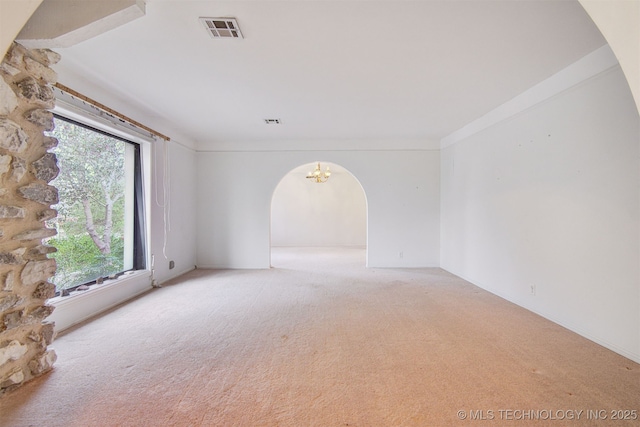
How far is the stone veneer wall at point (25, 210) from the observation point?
1.59 m

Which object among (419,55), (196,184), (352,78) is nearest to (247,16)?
(352,78)

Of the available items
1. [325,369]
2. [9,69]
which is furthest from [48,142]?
[325,369]

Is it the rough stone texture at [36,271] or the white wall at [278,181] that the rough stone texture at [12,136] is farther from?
the white wall at [278,181]

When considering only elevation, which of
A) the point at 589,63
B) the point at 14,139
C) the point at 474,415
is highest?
the point at 589,63

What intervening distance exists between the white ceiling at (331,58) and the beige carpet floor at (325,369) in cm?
241

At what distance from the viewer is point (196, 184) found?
5211 mm

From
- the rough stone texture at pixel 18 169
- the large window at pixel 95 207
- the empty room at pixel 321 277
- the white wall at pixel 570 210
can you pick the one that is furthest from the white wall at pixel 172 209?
the white wall at pixel 570 210

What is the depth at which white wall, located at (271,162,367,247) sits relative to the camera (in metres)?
9.09

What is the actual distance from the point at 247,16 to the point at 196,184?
3952mm

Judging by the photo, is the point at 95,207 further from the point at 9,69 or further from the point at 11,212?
the point at 9,69

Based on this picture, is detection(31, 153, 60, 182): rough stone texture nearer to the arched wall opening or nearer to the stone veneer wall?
the stone veneer wall

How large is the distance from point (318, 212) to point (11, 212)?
7.77 m

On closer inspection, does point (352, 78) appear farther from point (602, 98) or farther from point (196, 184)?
point (196, 184)

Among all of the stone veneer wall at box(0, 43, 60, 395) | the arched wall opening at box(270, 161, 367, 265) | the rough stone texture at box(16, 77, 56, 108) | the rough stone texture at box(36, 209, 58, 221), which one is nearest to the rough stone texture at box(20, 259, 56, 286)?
the stone veneer wall at box(0, 43, 60, 395)
